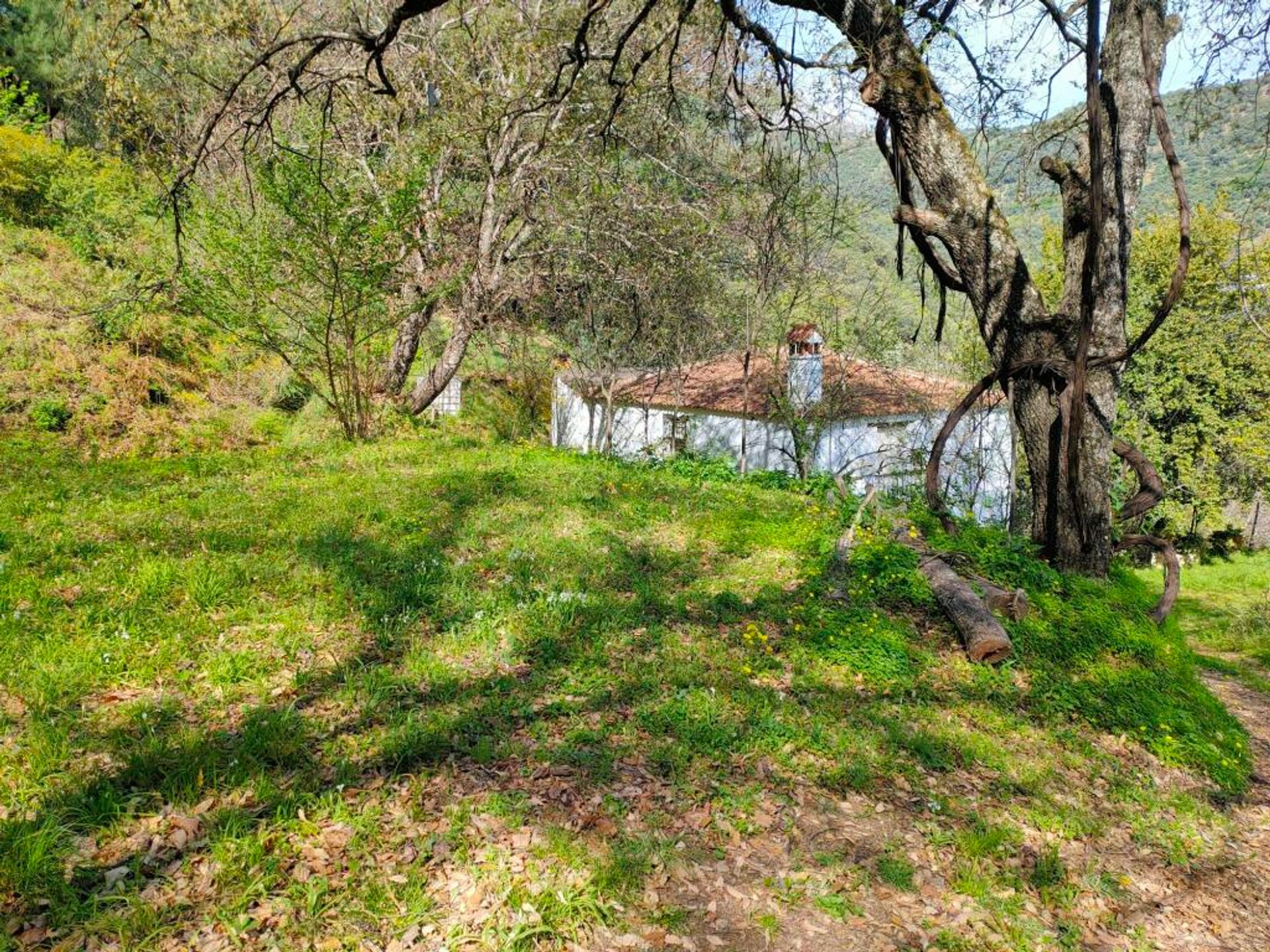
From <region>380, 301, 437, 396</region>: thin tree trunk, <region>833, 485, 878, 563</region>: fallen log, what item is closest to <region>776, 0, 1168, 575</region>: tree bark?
<region>833, 485, 878, 563</region>: fallen log

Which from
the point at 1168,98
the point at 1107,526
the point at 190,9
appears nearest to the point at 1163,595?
the point at 1107,526

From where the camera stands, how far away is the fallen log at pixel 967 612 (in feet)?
15.4

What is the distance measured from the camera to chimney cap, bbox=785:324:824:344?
1555cm

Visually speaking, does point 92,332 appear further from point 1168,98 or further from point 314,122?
point 1168,98

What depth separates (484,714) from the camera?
3.71 meters

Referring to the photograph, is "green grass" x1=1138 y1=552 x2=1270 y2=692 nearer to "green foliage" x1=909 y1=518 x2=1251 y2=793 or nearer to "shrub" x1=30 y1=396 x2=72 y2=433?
"green foliage" x1=909 y1=518 x2=1251 y2=793

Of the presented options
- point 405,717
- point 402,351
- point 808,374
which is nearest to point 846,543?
point 405,717

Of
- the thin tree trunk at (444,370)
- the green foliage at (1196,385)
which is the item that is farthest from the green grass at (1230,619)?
the thin tree trunk at (444,370)

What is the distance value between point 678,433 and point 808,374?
546cm

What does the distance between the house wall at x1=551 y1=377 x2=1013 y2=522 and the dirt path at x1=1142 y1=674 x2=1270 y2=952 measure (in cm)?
982

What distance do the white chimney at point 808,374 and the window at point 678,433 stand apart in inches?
168

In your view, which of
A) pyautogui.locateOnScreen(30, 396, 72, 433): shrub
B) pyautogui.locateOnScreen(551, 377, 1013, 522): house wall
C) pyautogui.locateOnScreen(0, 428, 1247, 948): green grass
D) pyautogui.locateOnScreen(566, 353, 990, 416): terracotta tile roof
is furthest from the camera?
pyautogui.locateOnScreen(566, 353, 990, 416): terracotta tile roof

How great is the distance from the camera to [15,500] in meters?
6.21

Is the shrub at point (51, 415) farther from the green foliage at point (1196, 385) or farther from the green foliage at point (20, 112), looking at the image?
the green foliage at point (1196, 385)
